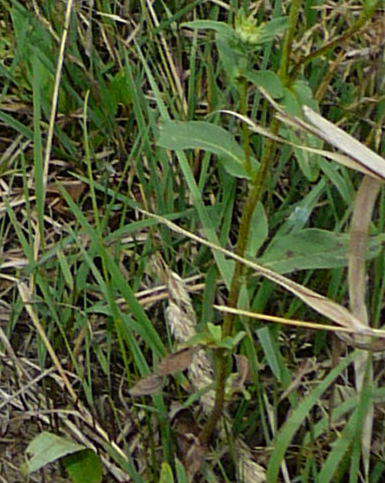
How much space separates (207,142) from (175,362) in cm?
29

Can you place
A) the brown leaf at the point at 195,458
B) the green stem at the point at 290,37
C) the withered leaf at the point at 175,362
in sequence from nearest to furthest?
the green stem at the point at 290,37, the withered leaf at the point at 175,362, the brown leaf at the point at 195,458

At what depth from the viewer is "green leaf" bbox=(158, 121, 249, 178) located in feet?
3.88

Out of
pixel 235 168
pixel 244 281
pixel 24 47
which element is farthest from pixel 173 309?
pixel 24 47

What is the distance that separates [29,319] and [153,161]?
34 cm

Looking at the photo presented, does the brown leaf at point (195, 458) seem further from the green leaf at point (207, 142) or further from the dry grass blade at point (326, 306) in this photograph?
the green leaf at point (207, 142)

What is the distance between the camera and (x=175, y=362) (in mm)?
1183

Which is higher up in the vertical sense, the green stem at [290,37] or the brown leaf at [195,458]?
the green stem at [290,37]

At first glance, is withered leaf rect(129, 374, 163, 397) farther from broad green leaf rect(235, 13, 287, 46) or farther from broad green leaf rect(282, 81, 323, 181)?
broad green leaf rect(235, 13, 287, 46)

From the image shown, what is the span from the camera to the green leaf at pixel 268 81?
109 centimetres

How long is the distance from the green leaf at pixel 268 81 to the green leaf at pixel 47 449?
0.61 metres

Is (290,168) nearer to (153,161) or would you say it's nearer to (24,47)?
(153,161)

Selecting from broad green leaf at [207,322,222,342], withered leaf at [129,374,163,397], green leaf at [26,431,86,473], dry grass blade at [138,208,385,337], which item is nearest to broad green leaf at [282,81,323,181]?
dry grass blade at [138,208,385,337]

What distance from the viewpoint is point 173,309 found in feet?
4.35

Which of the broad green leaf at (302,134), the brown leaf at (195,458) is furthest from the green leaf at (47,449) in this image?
the broad green leaf at (302,134)
